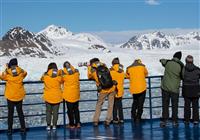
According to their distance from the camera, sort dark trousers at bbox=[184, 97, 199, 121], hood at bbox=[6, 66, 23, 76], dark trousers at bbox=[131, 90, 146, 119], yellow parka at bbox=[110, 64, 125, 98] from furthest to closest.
Result: dark trousers at bbox=[131, 90, 146, 119]
yellow parka at bbox=[110, 64, 125, 98]
dark trousers at bbox=[184, 97, 199, 121]
hood at bbox=[6, 66, 23, 76]

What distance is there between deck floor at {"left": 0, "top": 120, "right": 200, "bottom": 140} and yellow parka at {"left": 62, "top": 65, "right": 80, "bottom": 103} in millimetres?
629

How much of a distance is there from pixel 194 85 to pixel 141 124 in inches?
53.9

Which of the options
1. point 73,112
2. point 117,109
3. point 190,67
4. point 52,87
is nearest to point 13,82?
point 52,87

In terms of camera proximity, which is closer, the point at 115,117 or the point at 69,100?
the point at 69,100

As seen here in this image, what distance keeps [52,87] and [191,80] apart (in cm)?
263

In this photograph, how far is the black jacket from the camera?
986 cm

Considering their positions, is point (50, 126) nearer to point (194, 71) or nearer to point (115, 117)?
point (115, 117)

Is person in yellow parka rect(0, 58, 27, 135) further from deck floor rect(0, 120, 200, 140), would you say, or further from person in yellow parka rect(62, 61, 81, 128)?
person in yellow parka rect(62, 61, 81, 128)

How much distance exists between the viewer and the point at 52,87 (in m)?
9.66

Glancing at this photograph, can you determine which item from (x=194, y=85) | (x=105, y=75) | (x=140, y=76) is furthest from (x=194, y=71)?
(x=105, y=75)

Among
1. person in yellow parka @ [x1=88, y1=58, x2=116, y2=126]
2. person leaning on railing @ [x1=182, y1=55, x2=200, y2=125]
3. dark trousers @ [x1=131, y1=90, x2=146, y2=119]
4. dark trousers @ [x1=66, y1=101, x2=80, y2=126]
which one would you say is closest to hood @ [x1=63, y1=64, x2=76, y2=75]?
person in yellow parka @ [x1=88, y1=58, x2=116, y2=126]

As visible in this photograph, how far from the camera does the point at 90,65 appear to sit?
997 centimetres

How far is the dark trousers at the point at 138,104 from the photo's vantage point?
10359 mm

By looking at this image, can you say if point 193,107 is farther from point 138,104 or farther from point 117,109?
point 117,109
